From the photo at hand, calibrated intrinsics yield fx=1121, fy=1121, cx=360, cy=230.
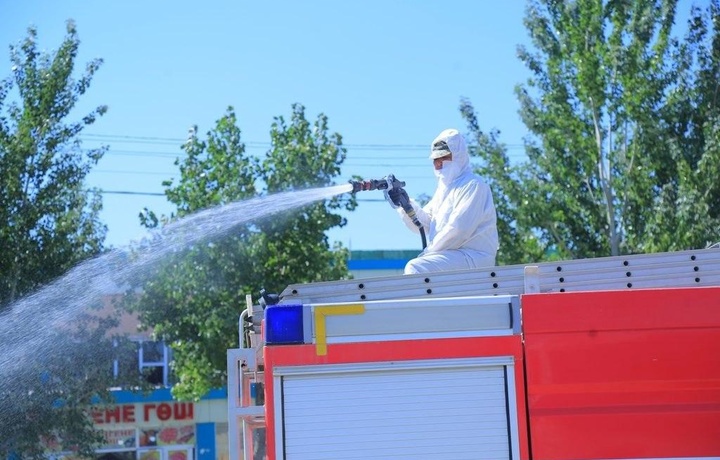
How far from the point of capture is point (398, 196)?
7.16 meters

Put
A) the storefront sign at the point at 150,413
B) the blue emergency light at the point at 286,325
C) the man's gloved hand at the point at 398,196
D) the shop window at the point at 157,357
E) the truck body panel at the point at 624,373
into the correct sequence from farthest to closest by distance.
A: 1. the shop window at the point at 157,357
2. the storefront sign at the point at 150,413
3. the man's gloved hand at the point at 398,196
4. the blue emergency light at the point at 286,325
5. the truck body panel at the point at 624,373

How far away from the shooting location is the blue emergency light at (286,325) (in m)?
4.95

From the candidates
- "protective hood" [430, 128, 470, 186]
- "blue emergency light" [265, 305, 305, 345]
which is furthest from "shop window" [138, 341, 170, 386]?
"blue emergency light" [265, 305, 305, 345]

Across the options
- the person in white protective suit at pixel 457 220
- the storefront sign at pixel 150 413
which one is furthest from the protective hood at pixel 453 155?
the storefront sign at pixel 150 413

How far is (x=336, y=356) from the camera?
4.93 metres

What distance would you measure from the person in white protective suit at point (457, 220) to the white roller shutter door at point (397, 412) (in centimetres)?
150

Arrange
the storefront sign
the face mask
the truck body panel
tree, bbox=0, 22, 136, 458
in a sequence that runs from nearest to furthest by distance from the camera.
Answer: the truck body panel
the face mask
tree, bbox=0, 22, 136, 458
the storefront sign

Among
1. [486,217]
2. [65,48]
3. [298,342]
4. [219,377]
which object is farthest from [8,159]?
[298,342]

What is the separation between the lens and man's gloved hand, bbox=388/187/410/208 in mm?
7125

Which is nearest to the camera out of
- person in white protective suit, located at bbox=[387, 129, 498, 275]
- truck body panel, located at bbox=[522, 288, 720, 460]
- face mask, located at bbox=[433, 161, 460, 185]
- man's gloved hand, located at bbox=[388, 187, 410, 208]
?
truck body panel, located at bbox=[522, 288, 720, 460]

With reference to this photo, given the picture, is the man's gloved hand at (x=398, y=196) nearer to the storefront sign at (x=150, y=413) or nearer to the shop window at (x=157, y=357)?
the storefront sign at (x=150, y=413)

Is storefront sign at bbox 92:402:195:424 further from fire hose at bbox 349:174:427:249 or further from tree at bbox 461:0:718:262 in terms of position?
fire hose at bbox 349:174:427:249

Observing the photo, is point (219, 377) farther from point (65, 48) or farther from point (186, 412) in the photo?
point (186, 412)

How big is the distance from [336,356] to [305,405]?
252 millimetres
